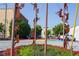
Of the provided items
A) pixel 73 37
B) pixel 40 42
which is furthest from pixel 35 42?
pixel 73 37

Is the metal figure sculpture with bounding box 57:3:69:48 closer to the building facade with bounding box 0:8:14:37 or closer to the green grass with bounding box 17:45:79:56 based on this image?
the green grass with bounding box 17:45:79:56

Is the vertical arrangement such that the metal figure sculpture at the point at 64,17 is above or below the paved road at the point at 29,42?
above

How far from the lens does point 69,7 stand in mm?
1773

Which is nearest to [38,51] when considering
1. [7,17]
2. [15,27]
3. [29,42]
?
[29,42]

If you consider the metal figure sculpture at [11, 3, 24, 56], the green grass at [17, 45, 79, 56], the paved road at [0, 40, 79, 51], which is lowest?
the green grass at [17, 45, 79, 56]

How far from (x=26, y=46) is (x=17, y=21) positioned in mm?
239

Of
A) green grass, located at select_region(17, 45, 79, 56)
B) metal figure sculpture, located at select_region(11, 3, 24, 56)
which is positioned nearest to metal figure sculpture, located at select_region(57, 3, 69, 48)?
green grass, located at select_region(17, 45, 79, 56)

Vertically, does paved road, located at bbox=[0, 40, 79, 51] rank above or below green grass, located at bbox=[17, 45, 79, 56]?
above

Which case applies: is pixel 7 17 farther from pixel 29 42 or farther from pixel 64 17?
pixel 64 17

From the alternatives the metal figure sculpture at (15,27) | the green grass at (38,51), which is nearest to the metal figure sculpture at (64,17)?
the green grass at (38,51)

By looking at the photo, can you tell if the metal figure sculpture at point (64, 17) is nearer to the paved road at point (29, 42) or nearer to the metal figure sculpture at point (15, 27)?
the paved road at point (29, 42)

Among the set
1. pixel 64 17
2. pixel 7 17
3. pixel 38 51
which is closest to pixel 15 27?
pixel 7 17

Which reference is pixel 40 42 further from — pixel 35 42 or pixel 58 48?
pixel 58 48

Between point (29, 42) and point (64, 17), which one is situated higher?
point (64, 17)
